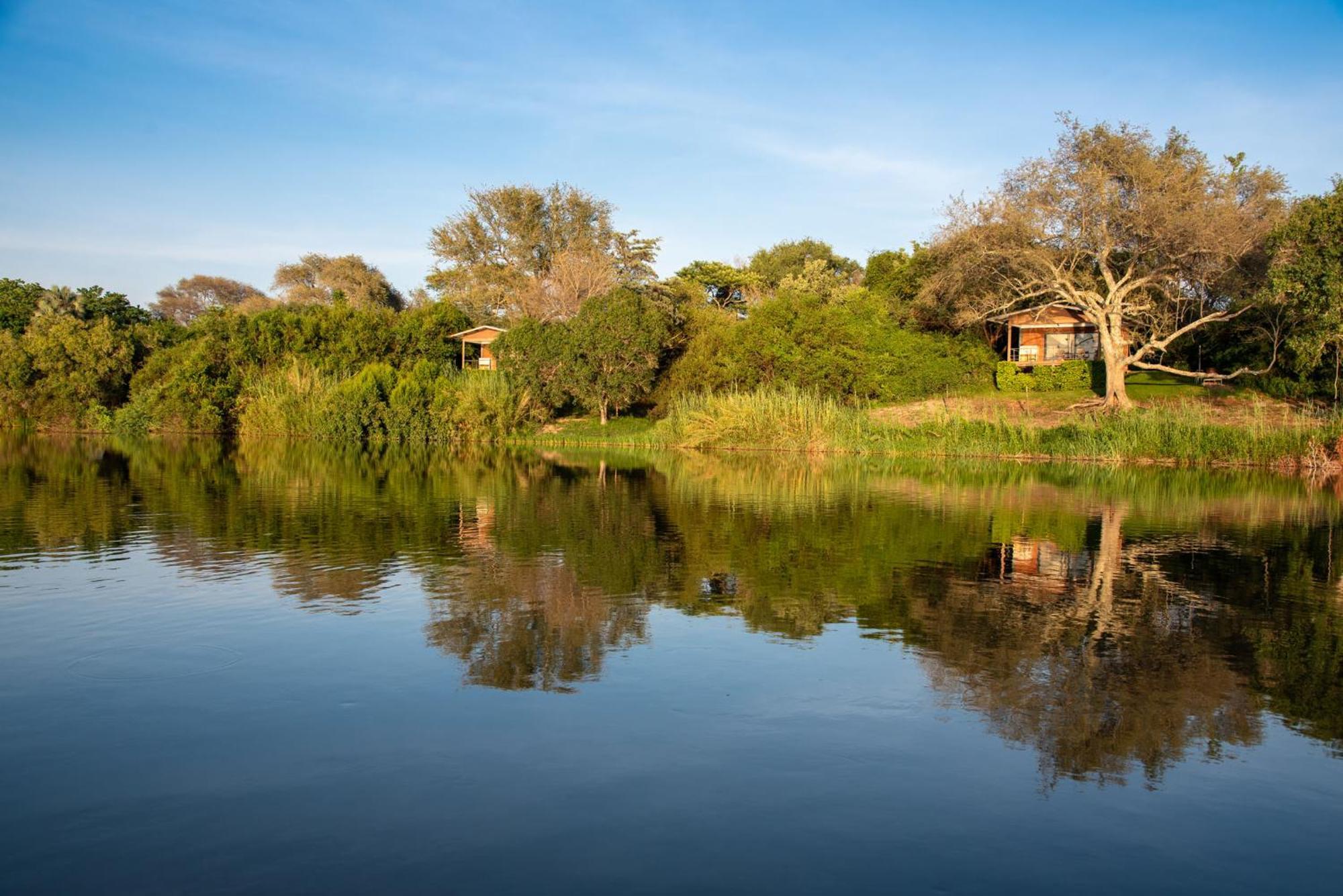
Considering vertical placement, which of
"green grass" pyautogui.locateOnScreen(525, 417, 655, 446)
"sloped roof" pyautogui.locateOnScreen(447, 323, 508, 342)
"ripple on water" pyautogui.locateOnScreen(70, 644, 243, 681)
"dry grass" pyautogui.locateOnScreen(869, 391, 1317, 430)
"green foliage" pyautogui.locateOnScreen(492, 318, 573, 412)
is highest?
"sloped roof" pyautogui.locateOnScreen(447, 323, 508, 342)

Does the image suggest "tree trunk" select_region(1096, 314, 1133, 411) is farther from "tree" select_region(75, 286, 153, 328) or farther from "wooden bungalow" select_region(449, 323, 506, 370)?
"tree" select_region(75, 286, 153, 328)

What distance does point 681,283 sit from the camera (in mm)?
61562

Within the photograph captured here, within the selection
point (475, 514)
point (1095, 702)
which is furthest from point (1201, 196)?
point (1095, 702)

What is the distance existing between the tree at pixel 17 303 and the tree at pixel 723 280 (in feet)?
128

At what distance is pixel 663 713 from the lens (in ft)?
21.2

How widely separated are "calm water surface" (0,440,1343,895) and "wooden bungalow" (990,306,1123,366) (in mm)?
33793

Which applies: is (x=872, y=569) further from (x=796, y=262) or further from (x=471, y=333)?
(x=796, y=262)

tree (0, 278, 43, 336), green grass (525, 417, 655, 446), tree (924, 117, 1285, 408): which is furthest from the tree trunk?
tree (0, 278, 43, 336)

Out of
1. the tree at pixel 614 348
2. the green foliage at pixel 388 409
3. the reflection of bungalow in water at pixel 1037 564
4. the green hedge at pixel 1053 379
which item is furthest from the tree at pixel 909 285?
the reflection of bungalow in water at pixel 1037 564

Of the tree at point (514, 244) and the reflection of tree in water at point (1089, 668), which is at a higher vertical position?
the tree at point (514, 244)

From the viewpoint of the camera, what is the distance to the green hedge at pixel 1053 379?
42.4 meters

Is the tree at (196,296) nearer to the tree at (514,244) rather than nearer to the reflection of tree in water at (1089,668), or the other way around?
the tree at (514,244)

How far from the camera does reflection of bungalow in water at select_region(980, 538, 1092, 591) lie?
11305mm

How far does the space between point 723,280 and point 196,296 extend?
5783cm
